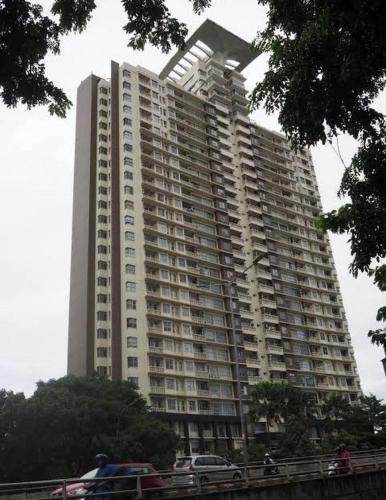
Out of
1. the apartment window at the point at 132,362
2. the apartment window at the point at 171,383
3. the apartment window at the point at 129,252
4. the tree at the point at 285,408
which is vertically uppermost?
the apartment window at the point at 129,252

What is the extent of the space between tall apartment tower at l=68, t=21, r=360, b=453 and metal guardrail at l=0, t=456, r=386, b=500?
37.5 metres

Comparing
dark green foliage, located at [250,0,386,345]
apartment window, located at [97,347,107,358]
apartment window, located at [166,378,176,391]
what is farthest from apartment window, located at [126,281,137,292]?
dark green foliage, located at [250,0,386,345]

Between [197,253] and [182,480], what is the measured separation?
52.3 m

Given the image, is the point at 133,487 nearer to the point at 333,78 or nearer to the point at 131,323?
the point at 333,78

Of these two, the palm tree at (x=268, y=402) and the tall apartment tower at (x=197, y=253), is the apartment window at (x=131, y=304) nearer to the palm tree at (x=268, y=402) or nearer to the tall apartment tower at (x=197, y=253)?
the tall apartment tower at (x=197, y=253)

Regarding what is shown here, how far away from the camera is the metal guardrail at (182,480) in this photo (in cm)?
1128

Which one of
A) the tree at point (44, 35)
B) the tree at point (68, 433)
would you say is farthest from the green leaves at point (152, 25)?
the tree at point (68, 433)

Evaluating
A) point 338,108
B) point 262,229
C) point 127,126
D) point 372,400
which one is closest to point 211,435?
point 372,400

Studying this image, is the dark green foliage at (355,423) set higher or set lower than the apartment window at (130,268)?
lower

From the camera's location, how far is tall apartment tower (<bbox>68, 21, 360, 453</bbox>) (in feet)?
200

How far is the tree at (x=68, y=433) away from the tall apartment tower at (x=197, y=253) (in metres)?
15.1

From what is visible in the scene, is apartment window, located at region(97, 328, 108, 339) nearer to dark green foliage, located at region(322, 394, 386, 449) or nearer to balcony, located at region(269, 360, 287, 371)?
balcony, located at region(269, 360, 287, 371)

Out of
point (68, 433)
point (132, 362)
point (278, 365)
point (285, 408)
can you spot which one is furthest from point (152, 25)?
point (278, 365)

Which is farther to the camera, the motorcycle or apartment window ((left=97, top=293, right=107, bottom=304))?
apartment window ((left=97, top=293, right=107, bottom=304))
